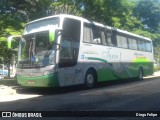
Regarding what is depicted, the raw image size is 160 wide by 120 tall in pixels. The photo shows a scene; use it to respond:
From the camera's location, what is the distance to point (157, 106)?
8.95m

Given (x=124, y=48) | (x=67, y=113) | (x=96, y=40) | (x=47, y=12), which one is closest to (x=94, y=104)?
(x=67, y=113)

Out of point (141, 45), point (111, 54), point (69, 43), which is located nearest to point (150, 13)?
point (141, 45)

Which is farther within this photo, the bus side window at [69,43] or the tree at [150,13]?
the tree at [150,13]

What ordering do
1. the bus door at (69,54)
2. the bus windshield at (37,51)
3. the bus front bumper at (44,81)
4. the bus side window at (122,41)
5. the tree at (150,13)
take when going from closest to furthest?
the bus front bumper at (44,81), the bus windshield at (37,51), the bus door at (69,54), the bus side window at (122,41), the tree at (150,13)

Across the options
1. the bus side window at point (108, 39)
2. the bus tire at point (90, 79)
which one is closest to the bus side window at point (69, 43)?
the bus tire at point (90, 79)

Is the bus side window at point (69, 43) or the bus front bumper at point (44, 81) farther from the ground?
the bus side window at point (69, 43)

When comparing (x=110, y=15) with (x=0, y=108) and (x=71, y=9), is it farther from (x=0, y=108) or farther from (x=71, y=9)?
(x=0, y=108)

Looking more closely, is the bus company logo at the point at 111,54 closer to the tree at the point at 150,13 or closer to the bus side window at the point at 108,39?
the bus side window at the point at 108,39

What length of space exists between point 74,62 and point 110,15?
371 inches

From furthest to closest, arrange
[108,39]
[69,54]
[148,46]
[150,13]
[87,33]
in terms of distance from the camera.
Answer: [150,13]
[148,46]
[108,39]
[87,33]
[69,54]

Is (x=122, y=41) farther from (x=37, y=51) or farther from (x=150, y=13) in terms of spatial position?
(x=150, y=13)

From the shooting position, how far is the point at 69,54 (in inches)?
528

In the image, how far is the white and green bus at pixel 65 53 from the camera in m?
12.7

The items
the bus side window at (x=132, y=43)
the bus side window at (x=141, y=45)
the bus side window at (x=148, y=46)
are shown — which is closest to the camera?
the bus side window at (x=132, y=43)
